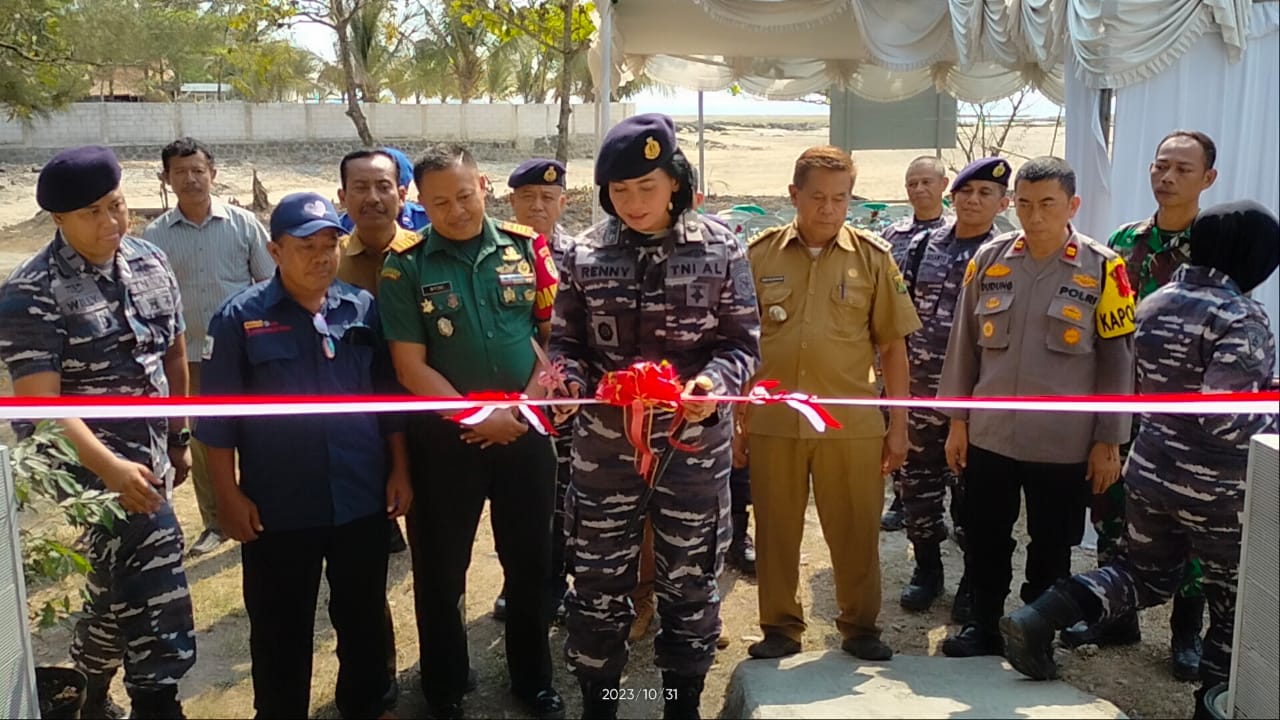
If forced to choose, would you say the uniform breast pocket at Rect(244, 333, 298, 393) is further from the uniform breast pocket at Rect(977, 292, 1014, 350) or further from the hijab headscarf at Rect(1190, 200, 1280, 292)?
the hijab headscarf at Rect(1190, 200, 1280, 292)

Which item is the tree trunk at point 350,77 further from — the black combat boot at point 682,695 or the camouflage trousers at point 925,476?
the black combat boot at point 682,695

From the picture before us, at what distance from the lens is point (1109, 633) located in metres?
4.10

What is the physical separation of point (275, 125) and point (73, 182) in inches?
1272

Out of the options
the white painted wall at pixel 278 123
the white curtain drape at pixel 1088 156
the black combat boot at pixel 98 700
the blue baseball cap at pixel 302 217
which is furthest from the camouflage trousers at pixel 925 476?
the white painted wall at pixel 278 123

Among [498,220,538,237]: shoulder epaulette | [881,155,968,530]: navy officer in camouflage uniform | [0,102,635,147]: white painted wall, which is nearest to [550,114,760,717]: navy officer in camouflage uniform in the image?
[498,220,538,237]: shoulder epaulette

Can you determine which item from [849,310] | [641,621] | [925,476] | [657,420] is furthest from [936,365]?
[657,420]

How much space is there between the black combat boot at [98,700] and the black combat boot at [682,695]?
1.86 m

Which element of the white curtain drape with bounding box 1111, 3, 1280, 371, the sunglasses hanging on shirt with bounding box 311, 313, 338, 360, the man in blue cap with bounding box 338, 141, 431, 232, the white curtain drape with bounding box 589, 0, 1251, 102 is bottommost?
the sunglasses hanging on shirt with bounding box 311, 313, 338, 360

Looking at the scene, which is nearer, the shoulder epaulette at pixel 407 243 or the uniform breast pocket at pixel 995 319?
the shoulder epaulette at pixel 407 243

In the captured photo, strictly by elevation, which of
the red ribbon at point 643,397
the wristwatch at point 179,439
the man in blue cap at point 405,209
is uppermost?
the man in blue cap at point 405,209

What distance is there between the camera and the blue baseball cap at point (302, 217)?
9.61ft

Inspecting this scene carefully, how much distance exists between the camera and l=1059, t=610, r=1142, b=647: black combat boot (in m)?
4.02

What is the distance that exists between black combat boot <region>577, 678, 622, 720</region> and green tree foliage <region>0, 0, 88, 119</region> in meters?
10.7

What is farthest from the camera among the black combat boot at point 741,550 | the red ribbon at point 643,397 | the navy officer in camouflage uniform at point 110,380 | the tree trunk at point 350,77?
the tree trunk at point 350,77
